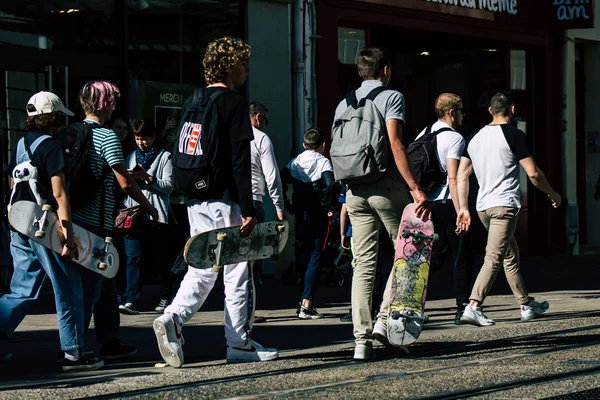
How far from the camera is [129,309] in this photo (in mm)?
11516

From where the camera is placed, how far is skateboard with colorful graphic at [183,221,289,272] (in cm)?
755

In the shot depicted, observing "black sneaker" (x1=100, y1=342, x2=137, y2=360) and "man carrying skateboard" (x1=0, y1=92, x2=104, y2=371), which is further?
"black sneaker" (x1=100, y1=342, x2=137, y2=360)

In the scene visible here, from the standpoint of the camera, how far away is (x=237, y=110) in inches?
305

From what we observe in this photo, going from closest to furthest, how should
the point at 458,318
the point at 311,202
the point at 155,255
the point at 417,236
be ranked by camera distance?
1. the point at 417,236
2. the point at 458,318
3. the point at 311,202
4. the point at 155,255

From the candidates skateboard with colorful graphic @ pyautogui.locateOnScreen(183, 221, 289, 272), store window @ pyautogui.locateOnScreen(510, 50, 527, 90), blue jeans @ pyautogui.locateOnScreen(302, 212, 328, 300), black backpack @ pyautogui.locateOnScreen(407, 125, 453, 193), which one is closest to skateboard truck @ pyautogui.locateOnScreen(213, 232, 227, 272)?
skateboard with colorful graphic @ pyautogui.locateOnScreen(183, 221, 289, 272)

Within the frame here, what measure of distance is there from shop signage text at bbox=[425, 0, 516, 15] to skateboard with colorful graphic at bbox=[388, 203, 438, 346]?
10871mm

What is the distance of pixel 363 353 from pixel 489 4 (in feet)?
40.9

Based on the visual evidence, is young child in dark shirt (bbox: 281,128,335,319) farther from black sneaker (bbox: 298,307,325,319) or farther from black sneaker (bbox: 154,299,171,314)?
black sneaker (bbox: 154,299,171,314)

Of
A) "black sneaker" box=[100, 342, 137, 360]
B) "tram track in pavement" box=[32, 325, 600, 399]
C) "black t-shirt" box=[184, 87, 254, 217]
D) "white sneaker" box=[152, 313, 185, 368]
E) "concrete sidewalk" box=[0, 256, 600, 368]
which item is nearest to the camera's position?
"tram track in pavement" box=[32, 325, 600, 399]

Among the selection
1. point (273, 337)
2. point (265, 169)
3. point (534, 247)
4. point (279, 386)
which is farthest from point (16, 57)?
point (534, 247)

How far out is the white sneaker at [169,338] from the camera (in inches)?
296

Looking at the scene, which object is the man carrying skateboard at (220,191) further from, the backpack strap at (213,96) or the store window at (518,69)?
the store window at (518,69)

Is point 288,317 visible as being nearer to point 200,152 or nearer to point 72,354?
point 72,354

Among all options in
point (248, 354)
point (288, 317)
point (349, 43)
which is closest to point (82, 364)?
point (248, 354)
